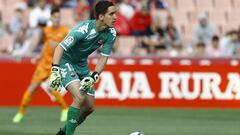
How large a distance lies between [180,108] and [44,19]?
15.2 feet

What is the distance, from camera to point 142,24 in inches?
918

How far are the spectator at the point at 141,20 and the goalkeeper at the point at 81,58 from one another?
443 inches

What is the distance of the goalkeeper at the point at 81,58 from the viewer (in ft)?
37.4

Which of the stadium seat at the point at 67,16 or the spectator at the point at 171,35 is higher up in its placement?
the stadium seat at the point at 67,16

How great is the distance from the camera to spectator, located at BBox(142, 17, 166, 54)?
22562mm

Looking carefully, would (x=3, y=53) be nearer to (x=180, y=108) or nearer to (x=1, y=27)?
(x=1, y=27)

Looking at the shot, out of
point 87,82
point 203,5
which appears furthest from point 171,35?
point 87,82

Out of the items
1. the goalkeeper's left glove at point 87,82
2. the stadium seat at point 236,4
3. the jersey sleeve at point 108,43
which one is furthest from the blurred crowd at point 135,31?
the goalkeeper's left glove at point 87,82

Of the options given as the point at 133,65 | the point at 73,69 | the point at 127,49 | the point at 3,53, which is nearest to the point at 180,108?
the point at 133,65

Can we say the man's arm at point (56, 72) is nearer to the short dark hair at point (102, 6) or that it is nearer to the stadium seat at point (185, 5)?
the short dark hair at point (102, 6)

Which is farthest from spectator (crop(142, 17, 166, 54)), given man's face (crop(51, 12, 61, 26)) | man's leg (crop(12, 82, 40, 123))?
man's face (crop(51, 12, 61, 26))

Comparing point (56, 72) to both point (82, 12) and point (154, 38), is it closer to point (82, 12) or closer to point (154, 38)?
point (154, 38)

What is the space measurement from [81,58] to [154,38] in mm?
11062

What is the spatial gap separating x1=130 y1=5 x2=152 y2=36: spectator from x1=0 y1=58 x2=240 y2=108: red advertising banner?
2.62m
